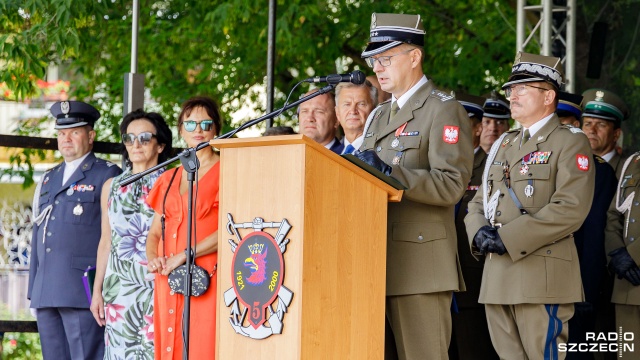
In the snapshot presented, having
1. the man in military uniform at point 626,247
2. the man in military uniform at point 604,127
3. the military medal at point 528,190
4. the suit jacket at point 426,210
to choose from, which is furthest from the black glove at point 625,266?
the suit jacket at point 426,210

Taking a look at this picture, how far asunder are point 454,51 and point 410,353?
7579 mm

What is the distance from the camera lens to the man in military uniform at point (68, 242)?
6.14 meters

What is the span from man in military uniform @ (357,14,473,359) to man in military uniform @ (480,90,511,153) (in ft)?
7.54

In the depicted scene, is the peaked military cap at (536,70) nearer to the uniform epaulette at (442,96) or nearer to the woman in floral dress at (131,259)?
the uniform epaulette at (442,96)

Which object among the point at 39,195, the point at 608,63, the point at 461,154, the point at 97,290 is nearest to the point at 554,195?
the point at 461,154

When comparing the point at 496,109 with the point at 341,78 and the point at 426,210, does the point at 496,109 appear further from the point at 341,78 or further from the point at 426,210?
the point at 341,78

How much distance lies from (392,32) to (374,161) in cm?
71

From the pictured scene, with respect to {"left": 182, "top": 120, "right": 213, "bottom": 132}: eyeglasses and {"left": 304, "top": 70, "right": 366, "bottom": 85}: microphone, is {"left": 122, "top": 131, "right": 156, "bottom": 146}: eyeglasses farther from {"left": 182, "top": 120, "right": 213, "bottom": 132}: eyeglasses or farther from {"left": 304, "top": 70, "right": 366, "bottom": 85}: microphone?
{"left": 304, "top": 70, "right": 366, "bottom": 85}: microphone

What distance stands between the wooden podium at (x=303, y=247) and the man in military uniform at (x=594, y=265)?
88.2 inches

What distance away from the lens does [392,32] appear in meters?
4.11

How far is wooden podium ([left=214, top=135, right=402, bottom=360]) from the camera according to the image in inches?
130

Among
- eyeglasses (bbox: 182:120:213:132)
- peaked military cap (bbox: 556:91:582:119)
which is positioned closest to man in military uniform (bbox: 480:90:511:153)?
peaked military cap (bbox: 556:91:582:119)

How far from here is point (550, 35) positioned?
7.23 metres

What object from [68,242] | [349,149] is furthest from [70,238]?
[349,149]
